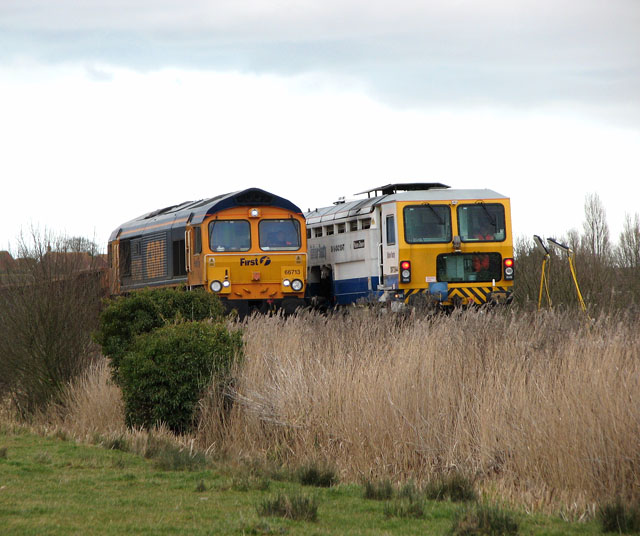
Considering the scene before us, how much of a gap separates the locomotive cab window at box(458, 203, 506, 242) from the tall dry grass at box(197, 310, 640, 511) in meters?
9.36

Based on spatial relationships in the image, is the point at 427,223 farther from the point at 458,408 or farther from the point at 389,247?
the point at 458,408

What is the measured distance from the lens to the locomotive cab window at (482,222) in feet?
73.8

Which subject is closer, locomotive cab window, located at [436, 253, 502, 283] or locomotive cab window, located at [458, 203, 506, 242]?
locomotive cab window, located at [436, 253, 502, 283]

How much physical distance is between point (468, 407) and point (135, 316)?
21.8 feet

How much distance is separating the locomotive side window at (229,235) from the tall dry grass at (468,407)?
32.1 feet

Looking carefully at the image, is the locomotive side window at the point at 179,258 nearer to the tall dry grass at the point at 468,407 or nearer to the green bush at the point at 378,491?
the tall dry grass at the point at 468,407

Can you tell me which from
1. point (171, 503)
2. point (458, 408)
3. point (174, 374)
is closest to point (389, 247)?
point (174, 374)

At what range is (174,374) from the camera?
1271cm

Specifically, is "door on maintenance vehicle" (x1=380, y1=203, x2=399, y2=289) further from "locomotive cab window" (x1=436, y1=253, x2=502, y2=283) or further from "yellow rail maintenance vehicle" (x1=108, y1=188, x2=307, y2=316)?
"yellow rail maintenance vehicle" (x1=108, y1=188, x2=307, y2=316)

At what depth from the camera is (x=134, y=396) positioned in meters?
12.9

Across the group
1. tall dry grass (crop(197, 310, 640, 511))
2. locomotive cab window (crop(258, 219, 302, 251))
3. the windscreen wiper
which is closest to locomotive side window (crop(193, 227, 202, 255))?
locomotive cab window (crop(258, 219, 302, 251))

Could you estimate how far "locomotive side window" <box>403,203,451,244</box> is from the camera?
22.1 metres

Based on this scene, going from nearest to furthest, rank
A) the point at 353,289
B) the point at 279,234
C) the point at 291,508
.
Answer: the point at 291,508, the point at 279,234, the point at 353,289

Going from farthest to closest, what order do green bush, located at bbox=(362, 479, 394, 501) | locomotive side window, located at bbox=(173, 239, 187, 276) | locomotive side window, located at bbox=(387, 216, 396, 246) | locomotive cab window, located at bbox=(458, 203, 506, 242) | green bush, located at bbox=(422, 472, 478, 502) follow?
locomotive side window, located at bbox=(173, 239, 187, 276) < locomotive cab window, located at bbox=(458, 203, 506, 242) < locomotive side window, located at bbox=(387, 216, 396, 246) < green bush, located at bbox=(362, 479, 394, 501) < green bush, located at bbox=(422, 472, 478, 502)
